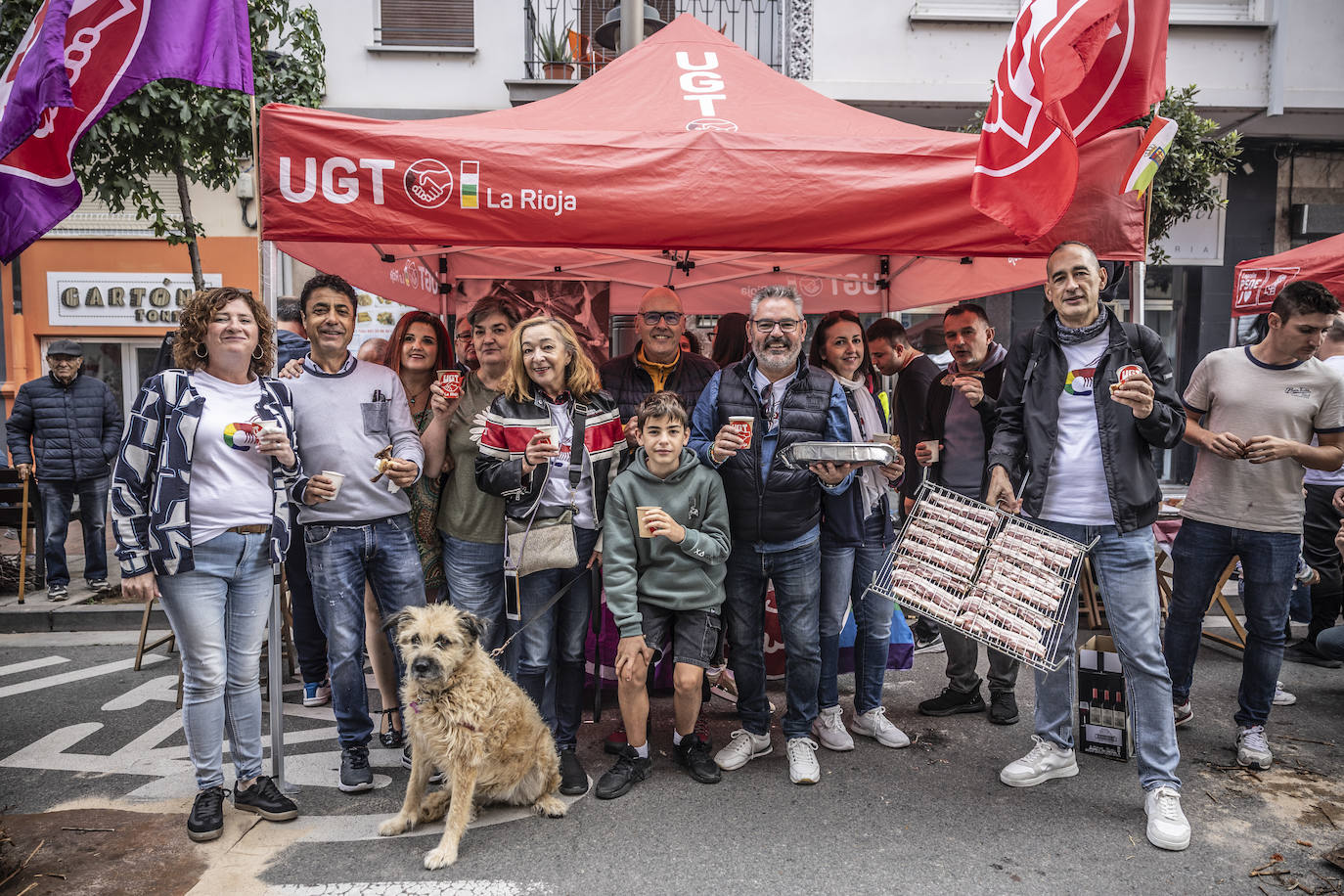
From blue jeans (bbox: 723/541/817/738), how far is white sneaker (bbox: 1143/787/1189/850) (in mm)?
1409

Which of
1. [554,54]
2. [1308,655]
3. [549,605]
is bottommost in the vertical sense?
[1308,655]

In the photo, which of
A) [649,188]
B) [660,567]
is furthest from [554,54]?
[660,567]

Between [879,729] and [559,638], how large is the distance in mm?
1760

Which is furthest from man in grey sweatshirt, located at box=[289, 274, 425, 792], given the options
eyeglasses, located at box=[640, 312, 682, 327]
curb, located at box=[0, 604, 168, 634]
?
curb, located at box=[0, 604, 168, 634]

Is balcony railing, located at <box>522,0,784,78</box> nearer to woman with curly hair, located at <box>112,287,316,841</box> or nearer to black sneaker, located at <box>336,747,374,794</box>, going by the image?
woman with curly hair, located at <box>112,287,316,841</box>

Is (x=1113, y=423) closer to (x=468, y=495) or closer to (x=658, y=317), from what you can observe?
(x=658, y=317)

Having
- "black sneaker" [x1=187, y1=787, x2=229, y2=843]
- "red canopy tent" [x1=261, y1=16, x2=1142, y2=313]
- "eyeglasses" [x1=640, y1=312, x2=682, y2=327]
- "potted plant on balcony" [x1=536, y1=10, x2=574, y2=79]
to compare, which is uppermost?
"potted plant on balcony" [x1=536, y1=10, x2=574, y2=79]

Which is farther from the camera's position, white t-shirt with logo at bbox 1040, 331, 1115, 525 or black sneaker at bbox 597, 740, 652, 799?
black sneaker at bbox 597, 740, 652, 799

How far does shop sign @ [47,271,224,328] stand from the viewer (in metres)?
11.4

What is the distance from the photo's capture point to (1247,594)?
3.84m

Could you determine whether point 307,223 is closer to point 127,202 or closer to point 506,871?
point 506,871

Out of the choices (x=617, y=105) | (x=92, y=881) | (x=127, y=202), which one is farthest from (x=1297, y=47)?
(x=127, y=202)

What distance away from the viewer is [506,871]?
9.63ft

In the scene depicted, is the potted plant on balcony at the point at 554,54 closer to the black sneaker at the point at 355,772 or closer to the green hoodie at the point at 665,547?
the green hoodie at the point at 665,547
